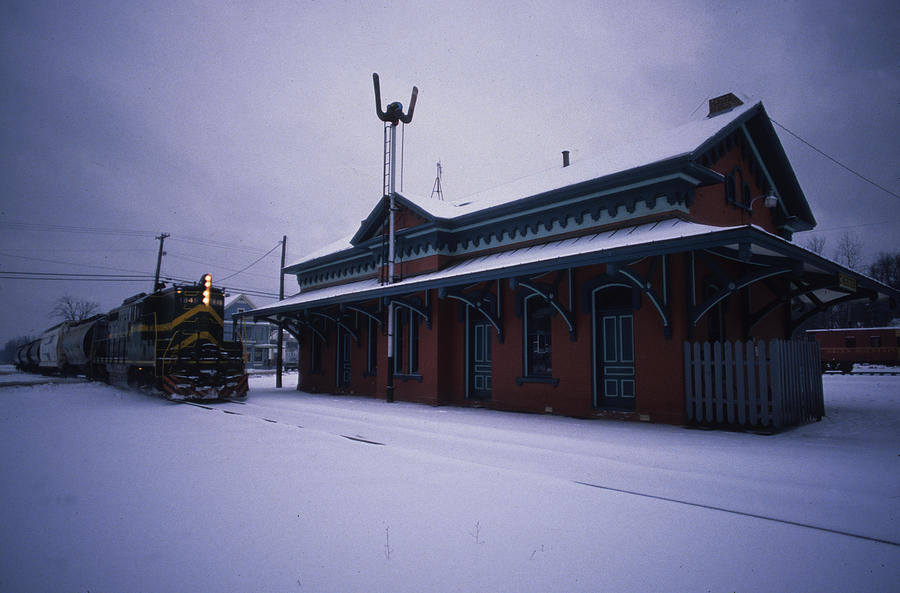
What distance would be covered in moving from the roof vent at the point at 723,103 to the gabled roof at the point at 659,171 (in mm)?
356

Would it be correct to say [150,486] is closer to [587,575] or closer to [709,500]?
[587,575]

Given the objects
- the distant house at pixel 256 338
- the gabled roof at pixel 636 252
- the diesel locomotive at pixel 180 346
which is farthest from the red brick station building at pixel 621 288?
the distant house at pixel 256 338

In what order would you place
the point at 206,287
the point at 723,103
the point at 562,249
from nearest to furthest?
Result: the point at 562,249 < the point at 723,103 < the point at 206,287

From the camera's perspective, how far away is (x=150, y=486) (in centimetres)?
545

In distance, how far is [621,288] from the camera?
436 inches

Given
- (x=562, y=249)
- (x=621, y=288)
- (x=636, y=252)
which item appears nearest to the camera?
(x=636, y=252)

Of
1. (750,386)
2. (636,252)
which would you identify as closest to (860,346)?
(750,386)

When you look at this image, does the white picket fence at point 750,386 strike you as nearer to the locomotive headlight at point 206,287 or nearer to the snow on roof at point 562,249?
the snow on roof at point 562,249

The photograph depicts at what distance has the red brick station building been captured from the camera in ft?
30.7

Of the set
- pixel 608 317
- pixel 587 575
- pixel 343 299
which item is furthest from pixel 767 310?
pixel 343 299

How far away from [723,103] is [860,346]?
27176 mm

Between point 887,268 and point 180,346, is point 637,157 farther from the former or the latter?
point 887,268

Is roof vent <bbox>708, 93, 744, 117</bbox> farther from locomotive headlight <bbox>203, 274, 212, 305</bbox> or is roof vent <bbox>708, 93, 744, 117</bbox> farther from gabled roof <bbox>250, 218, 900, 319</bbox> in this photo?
locomotive headlight <bbox>203, 274, 212, 305</bbox>

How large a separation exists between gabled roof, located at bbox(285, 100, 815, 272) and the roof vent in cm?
36
